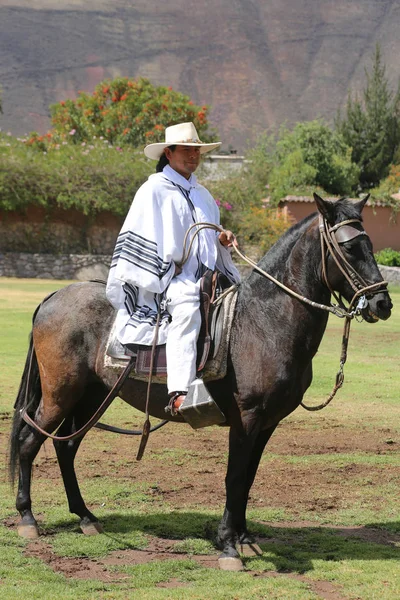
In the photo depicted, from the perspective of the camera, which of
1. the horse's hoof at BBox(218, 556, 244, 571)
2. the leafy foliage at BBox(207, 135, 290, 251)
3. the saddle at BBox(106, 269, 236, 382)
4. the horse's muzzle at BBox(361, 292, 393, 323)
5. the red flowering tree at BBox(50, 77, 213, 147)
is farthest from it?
the red flowering tree at BBox(50, 77, 213, 147)

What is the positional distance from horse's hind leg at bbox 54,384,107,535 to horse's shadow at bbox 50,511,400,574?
0.20m

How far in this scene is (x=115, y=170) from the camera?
3281 centimetres

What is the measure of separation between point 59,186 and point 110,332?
27467 millimetres

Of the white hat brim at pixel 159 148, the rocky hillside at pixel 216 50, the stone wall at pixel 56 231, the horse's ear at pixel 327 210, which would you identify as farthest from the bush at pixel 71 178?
the rocky hillside at pixel 216 50

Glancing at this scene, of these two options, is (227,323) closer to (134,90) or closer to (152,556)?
(152,556)

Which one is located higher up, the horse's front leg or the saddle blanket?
the saddle blanket

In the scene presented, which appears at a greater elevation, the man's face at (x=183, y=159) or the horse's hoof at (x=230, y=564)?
the man's face at (x=183, y=159)

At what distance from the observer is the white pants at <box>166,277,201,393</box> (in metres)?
4.87

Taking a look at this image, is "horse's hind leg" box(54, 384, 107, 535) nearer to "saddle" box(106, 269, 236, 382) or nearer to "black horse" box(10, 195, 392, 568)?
"black horse" box(10, 195, 392, 568)

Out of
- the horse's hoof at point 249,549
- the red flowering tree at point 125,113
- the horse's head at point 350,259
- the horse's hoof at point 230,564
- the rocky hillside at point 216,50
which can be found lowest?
the horse's hoof at point 249,549

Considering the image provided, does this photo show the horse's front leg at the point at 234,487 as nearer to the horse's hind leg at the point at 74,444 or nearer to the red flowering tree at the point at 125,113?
the horse's hind leg at the point at 74,444

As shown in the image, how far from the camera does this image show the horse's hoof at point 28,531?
534 cm

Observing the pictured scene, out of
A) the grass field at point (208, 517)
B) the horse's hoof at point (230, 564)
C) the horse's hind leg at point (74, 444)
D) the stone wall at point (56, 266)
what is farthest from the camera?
the stone wall at point (56, 266)

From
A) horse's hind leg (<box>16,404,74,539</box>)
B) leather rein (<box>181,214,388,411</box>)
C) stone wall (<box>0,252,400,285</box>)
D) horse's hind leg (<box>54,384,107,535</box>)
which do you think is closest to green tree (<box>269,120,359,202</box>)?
stone wall (<box>0,252,400,285</box>)
